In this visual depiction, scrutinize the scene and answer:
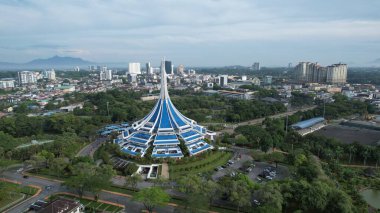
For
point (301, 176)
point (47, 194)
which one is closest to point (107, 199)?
point (47, 194)

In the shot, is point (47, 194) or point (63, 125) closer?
point (47, 194)

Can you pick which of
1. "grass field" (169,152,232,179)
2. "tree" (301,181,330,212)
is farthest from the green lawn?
"tree" (301,181,330,212)

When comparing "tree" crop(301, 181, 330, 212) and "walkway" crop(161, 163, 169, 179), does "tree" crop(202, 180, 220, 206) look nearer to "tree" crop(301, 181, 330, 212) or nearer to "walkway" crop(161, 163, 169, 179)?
"tree" crop(301, 181, 330, 212)

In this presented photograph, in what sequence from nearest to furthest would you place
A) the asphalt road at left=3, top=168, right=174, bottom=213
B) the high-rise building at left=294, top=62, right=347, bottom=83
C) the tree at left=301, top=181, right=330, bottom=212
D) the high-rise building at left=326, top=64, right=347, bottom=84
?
the tree at left=301, top=181, right=330, bottom=212
the asphalt road at left=3, top=168, right=174, bottom=213
the high-rise building at left=326, top=64, right=347, bottom=84
the high-rise building at left=294, top=62, right=347, bottom=83

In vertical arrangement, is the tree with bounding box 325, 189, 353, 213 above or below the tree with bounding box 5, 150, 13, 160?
above

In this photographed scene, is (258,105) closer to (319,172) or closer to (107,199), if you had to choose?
(319,172)

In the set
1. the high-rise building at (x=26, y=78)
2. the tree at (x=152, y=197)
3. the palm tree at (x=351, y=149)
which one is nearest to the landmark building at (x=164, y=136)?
the tree at (x=152, y=197)

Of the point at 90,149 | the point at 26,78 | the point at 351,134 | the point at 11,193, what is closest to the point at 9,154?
the point at 90,149
